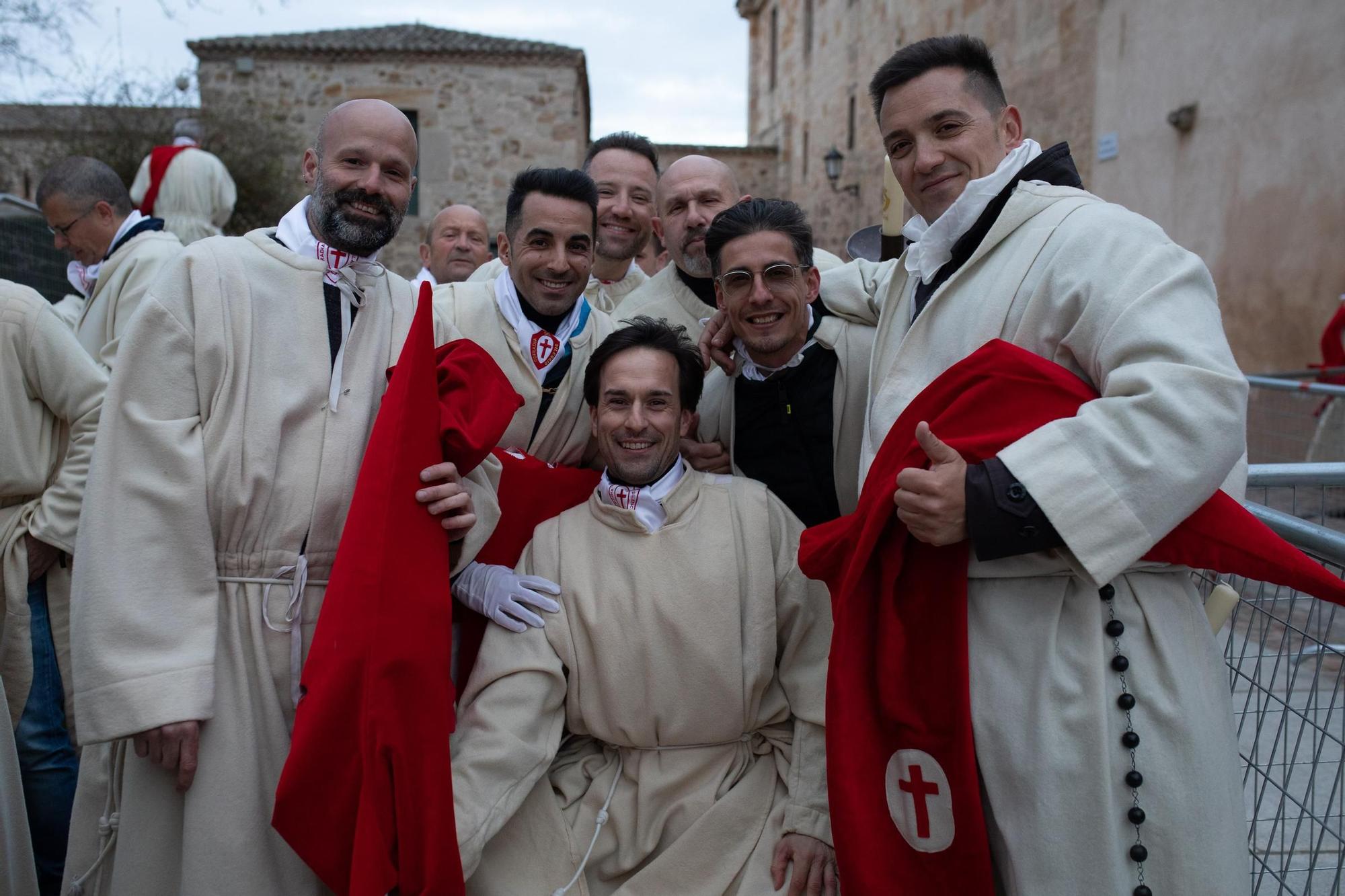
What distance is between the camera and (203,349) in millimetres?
2342

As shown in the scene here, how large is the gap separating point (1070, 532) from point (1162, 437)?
0.70ft

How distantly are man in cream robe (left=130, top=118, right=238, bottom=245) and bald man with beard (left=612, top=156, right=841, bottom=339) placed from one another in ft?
12.0

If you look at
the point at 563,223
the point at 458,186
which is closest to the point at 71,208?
the point at 563,223

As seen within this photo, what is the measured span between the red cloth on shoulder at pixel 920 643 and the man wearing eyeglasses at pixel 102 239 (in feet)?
10.8

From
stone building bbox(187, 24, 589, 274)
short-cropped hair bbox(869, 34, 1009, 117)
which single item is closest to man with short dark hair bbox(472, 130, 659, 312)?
short-cropped hair bbox(869, 34, 1009, 117)

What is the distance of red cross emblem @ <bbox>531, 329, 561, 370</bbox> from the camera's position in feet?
10.3

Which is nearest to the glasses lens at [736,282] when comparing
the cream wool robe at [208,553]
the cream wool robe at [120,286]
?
the cream wool robe at [208,553]


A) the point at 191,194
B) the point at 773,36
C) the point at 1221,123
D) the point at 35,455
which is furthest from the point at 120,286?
the point at 773,36

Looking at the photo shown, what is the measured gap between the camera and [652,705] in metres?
2.62

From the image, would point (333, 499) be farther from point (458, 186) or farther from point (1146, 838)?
point (458, 186)

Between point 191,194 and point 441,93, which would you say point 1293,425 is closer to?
point 191,194

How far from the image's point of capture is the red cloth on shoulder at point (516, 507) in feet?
9.40

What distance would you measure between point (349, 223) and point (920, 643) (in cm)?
168

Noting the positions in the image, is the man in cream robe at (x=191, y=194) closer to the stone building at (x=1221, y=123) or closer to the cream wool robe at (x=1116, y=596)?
the cream wool robe at (x=1116, y=596)
